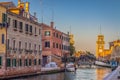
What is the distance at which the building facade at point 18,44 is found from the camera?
39.2 meters

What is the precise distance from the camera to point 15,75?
133 feet

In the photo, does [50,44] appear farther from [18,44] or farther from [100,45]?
[100,45]

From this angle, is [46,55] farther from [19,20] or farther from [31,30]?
[19,20]

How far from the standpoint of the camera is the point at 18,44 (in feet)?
146

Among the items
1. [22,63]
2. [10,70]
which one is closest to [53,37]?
[22,63]

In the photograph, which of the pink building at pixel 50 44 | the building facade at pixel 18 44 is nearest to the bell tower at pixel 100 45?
the pink building at pixel 50 44

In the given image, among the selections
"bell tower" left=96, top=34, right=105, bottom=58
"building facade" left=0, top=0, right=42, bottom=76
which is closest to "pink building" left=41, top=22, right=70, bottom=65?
"building facade" left=0, top=0, right=42, bottom=76

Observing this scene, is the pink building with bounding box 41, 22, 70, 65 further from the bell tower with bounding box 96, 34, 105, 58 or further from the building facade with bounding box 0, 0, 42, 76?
the bell tower with bounding box 96, 34, 105, 58

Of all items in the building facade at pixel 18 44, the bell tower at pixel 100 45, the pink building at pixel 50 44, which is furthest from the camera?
the bell tower at pixel 100 45

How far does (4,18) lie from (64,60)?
3933 centimetres

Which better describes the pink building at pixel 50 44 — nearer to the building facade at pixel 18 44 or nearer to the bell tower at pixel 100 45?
the building facade at pixel 18 44

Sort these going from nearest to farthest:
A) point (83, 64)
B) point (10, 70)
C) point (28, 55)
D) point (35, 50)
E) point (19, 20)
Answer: point (10, 70) → point (19, 20) → point (28, 55) → point (35, 50) → point (83, 64)

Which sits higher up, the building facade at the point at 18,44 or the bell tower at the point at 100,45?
the bell tower at the point at 100,45

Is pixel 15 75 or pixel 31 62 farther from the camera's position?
pixel 31 62
